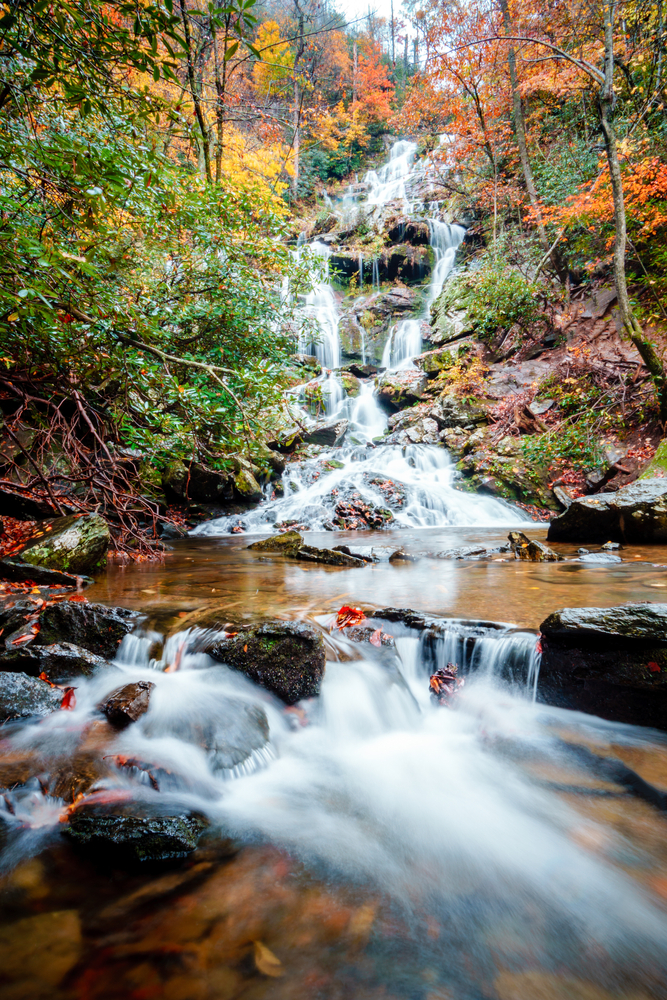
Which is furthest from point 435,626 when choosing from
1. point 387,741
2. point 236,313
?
point 236,313

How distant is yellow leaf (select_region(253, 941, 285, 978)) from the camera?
4.97 ft

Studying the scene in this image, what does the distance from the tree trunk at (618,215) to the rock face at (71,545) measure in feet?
30.5

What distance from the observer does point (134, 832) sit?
197cm

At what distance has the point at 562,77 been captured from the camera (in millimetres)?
12008

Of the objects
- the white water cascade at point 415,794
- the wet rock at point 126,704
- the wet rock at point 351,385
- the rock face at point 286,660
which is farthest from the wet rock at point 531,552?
the wet rock at point 351,385

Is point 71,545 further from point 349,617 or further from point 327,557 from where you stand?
point 349,617

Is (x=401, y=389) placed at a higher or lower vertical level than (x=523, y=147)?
lower

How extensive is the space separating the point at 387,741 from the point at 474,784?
2.19 feet

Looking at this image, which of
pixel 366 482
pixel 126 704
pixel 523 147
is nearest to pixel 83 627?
pixel 126 704

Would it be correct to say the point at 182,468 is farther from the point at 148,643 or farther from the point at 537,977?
the point at 537,977

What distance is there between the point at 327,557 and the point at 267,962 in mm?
5072

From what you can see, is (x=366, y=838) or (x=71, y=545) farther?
(x=71, y=545)

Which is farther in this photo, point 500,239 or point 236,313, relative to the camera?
point 500,239

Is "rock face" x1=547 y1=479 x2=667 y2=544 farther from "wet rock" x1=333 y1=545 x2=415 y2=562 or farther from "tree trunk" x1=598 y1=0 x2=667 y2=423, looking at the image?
"wet rock" x1=333 y1=545 x2=415 y2=562
